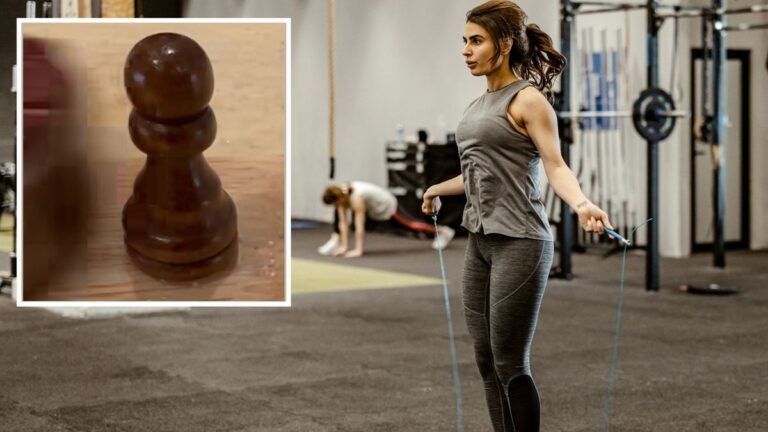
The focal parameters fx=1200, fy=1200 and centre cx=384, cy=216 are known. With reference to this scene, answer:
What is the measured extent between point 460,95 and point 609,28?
2382mm

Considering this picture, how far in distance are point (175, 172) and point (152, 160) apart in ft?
0.22

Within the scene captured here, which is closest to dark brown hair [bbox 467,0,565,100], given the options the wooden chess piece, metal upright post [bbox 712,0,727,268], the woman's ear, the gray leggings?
the woman's ear

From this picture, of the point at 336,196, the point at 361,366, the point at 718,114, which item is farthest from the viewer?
the point at 336,196

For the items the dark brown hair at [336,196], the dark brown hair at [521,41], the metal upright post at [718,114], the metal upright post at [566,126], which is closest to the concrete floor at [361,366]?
the metal upright post at [566,126]

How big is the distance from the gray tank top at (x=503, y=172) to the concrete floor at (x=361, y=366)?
60.9 inches

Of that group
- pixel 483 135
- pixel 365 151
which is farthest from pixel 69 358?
pixel 365 151

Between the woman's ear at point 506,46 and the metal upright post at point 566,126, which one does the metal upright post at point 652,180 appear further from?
the woman's ear at point 506,46

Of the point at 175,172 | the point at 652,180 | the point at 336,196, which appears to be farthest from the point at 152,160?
the point at 336,196

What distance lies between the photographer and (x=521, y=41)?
2.97 meters

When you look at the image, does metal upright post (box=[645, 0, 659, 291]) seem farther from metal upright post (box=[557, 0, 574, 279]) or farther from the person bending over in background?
the person bending over in background

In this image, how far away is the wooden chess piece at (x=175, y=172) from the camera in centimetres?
304

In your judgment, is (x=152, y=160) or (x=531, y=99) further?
(x=152, y=160)

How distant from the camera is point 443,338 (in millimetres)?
6465

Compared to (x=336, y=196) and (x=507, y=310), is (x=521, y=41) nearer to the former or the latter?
(x=507, y=310)
